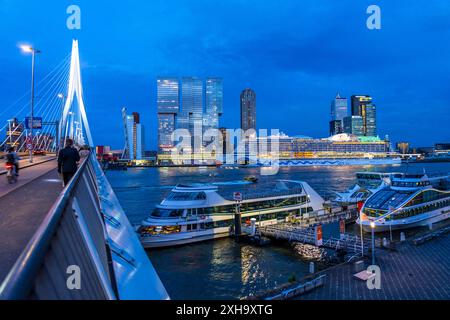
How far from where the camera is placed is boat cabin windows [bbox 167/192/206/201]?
24.4 m

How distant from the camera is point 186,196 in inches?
971

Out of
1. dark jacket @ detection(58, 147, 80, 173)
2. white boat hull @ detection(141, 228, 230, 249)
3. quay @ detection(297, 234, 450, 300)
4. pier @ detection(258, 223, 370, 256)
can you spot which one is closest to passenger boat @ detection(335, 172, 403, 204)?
pier @ detection(258, 223, 370, 256)

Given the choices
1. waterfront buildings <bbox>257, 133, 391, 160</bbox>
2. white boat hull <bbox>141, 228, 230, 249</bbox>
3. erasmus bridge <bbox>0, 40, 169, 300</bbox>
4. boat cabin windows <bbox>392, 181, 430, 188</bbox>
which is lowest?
white boat hull <bbox>141, 228, 230, 249</bbox>

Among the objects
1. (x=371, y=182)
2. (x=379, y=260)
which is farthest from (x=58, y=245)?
(x=371, y=182)

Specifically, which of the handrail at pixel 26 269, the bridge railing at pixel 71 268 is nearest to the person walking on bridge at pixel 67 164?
the bridge railing at pixel 71 268

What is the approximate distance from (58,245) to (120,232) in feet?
10.7

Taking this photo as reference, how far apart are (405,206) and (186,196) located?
17.0m

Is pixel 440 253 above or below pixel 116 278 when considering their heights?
below

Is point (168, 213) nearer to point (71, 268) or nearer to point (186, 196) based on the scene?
point (186, 196)

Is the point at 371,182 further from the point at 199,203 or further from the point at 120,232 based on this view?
the point at 120,232

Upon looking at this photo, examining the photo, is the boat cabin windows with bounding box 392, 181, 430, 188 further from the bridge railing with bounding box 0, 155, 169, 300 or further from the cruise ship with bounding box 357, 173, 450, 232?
the bridge railing with bounding box 0, 155, 169, 300

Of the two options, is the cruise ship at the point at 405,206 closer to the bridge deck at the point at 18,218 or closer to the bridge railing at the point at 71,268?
the bridge deck at the point at 18,218
